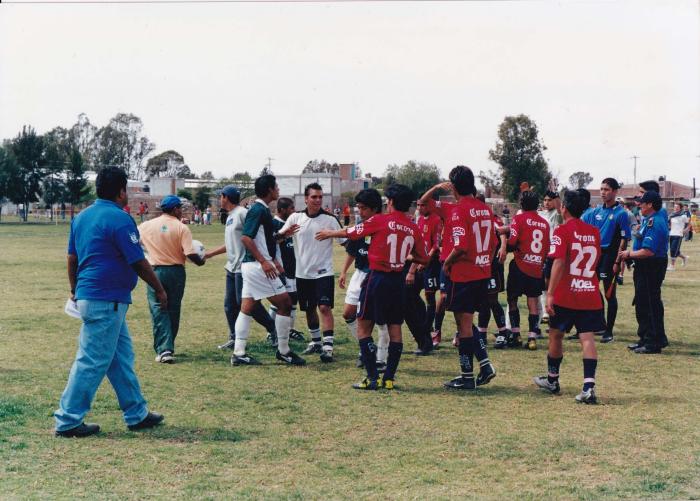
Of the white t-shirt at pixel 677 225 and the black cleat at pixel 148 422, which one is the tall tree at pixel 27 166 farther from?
the black cleat at pixel 148 422

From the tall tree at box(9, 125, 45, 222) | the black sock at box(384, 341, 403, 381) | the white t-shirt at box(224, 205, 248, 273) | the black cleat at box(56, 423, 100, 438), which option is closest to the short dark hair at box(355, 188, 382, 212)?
the black sock at box(384, 341, 403, 381)

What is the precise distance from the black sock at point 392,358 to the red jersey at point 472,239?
38.3 inches

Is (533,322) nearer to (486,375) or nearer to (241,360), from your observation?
(486,375)

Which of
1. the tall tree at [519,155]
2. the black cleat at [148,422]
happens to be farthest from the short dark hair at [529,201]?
the tall tree at [519,155]

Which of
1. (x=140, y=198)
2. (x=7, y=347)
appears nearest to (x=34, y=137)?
(x=140, y=198)

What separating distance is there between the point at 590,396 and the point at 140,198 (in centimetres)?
9426

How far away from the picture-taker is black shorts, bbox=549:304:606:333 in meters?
Result: 7.74

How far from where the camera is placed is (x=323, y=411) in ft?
23.7

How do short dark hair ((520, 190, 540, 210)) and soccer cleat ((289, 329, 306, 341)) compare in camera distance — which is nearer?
short dark hair ((520, 190, 540, 210))

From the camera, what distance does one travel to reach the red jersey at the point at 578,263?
773cm

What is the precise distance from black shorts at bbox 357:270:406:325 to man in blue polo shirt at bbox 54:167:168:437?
2.40 metres

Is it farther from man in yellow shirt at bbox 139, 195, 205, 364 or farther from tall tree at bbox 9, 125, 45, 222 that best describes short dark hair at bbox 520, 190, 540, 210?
tall tree at bbox 9, 125, 45, 222

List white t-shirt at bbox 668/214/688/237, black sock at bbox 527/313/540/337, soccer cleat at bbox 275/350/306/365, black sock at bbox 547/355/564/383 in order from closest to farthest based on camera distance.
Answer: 1. black sock at bbox 547/355/564/383
2. soccer cleat at bbox 275/350/306/365
3. black sock at bbox 527/313/540/337
4. white t-shirt at bbox 668/214/688/237

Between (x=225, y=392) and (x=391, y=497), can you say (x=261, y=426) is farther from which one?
(x=391, y=497)
